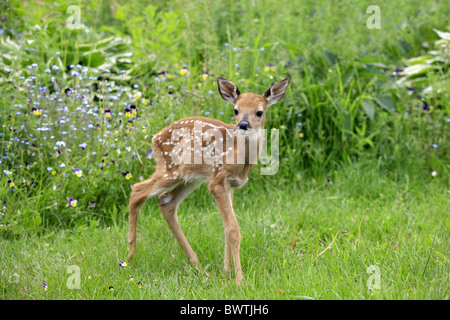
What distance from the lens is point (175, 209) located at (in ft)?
14.0

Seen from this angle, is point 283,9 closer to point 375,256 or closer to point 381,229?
point 381,229

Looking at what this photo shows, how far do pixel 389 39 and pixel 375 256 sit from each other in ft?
14.2

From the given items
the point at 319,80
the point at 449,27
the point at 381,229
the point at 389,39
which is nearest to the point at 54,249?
the point at 381,229

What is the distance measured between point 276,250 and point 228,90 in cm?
129

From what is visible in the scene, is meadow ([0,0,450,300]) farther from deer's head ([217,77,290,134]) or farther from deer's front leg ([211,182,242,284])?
deer's head ([217,77,290,134])

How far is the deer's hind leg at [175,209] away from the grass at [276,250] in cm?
12

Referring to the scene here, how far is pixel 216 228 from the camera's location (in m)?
4.71

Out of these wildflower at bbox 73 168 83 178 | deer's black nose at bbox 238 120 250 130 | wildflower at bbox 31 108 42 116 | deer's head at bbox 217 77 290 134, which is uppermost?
deer's head at bbox 217 77 290 134

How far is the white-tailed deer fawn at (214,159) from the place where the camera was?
3.82 meters

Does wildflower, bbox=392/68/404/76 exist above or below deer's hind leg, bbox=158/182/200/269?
above

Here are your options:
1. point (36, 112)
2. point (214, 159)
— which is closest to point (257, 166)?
point (214, 159)

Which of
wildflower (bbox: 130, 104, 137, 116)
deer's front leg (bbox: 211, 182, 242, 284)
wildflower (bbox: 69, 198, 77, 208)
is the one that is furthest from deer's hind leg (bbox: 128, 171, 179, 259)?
wildflower (bbox: 130, 104, 137, 116)

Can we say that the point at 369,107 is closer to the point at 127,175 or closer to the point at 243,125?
Answer: the point at 127,175

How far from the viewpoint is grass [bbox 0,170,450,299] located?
11.8 ft
